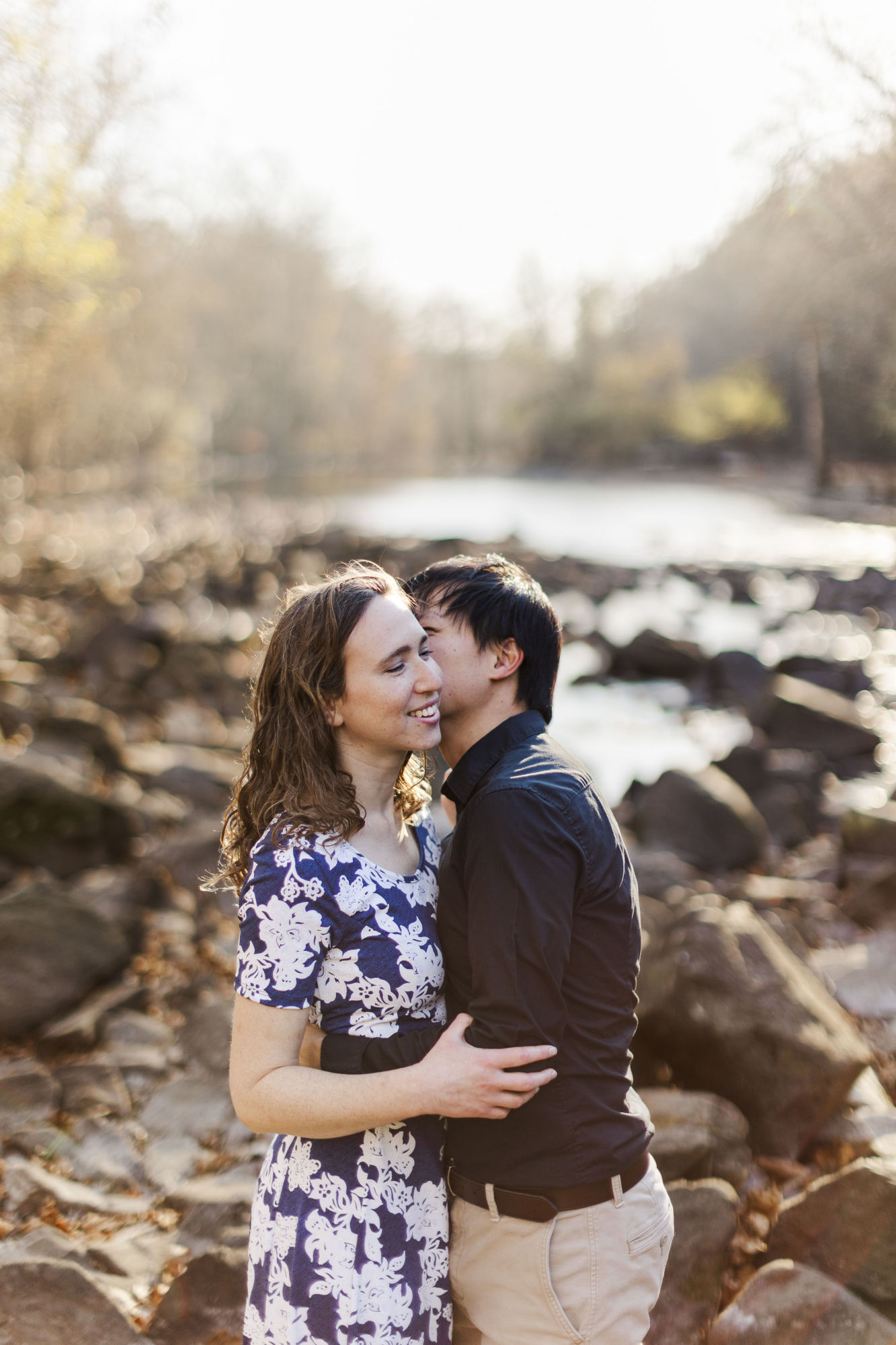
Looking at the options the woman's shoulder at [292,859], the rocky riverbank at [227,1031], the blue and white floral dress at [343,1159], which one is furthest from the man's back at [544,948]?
the rocky riverbank at [227,1031]

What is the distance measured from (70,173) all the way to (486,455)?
72.7 meters

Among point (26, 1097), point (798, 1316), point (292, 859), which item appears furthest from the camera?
point (26, 1097)

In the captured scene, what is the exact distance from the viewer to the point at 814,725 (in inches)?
421

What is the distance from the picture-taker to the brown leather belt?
185cm

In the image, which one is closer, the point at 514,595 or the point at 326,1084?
the point at 326,1084

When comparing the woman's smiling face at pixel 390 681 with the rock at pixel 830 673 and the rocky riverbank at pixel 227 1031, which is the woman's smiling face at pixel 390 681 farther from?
the rock at pixel 830 673

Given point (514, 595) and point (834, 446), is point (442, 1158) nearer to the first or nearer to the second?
point (514, 595)

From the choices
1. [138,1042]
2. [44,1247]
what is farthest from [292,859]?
[138,1042]

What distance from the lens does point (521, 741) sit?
1.98 m

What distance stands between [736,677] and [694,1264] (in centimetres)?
1121

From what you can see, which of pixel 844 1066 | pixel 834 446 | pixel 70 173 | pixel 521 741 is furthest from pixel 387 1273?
pixel 834 446

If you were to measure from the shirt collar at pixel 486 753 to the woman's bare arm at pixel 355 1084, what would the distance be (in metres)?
0.41

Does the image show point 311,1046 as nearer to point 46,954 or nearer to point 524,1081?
point 524,1081

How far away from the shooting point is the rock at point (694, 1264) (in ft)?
9.61
